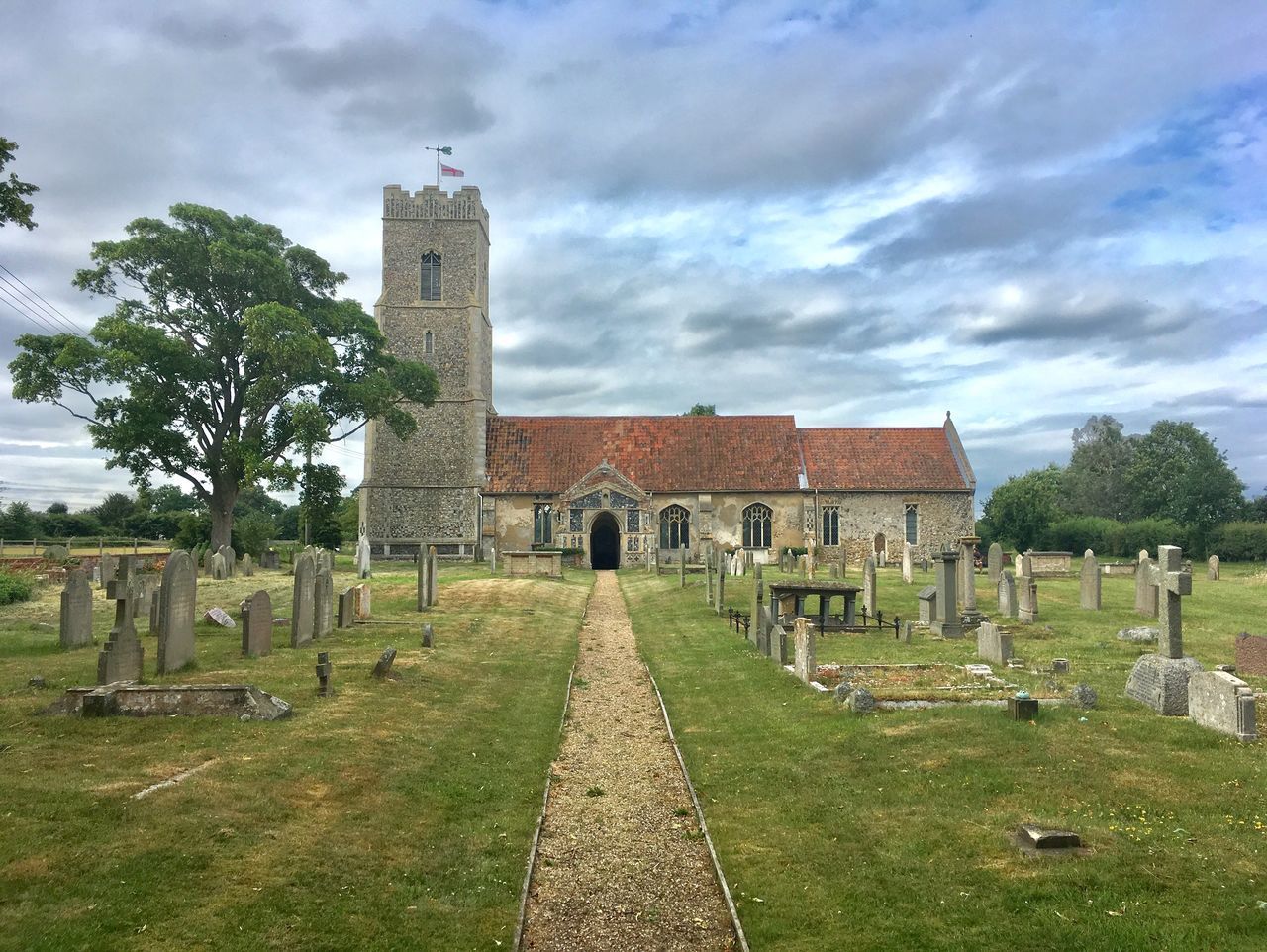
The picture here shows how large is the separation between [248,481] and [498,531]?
13355 millimetres

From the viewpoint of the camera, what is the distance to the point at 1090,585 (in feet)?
71.5

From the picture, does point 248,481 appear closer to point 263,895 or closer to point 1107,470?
point 263,895

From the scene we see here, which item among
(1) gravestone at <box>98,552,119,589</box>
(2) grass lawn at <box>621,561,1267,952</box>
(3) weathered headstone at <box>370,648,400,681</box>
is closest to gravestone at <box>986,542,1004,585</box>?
(2) grass lawn at <box>621,561,1267,952</box>

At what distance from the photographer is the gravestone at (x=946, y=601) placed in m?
17.8

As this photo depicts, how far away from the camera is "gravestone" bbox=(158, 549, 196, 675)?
1241 centimetres

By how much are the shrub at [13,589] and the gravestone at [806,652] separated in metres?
19.6

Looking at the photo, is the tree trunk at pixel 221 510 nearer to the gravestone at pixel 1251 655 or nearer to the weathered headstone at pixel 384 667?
the weathered headstone at pixel 384 667

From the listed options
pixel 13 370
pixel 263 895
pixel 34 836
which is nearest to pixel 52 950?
pixel 263 895

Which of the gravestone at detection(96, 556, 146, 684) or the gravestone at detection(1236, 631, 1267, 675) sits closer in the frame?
the gravestone at detection(96, 556, 146, 684)

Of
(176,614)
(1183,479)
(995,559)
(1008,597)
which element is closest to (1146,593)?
(1008,597)

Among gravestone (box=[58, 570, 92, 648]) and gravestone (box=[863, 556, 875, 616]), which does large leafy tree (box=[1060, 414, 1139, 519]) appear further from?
gravestone (box=[58, 570, 92, 648])

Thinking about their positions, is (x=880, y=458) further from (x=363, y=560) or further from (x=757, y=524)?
(x=363, y=560)

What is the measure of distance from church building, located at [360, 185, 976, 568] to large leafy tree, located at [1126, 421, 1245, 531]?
23327 mm

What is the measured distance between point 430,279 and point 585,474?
13.2 metres
